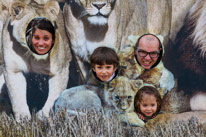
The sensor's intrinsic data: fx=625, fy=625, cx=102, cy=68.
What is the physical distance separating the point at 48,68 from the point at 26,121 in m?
0.79

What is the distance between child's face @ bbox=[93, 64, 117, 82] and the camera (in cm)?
715

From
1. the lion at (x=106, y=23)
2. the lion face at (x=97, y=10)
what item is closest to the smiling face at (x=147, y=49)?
the lion at (x=106, y=23)

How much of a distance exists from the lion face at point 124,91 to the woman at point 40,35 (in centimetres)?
89

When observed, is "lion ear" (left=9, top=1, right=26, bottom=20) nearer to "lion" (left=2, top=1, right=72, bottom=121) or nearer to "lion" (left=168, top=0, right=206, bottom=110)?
"lion" (left=2, top=1, right=72, bottom=121)

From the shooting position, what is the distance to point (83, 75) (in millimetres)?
7289

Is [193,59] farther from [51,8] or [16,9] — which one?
[16,9]

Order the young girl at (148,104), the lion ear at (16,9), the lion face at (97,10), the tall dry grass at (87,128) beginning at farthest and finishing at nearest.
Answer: the lion ear at (16,9)
the young girl at (148,104)
the lion face at (97,10)
the tall dry grass at (87,128)

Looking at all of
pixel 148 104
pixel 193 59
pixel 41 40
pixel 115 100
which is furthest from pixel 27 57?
pixel 193 59

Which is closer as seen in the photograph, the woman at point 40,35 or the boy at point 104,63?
the boy at point 104,63

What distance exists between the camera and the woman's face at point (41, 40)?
7.26 metres

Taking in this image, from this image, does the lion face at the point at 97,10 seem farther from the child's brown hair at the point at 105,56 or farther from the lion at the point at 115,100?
the lion at the point at 115,100

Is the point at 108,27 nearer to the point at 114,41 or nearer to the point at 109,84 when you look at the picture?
the point at 114,41

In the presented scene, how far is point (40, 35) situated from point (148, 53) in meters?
1.27

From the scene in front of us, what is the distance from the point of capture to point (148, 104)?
7168 millimetres
